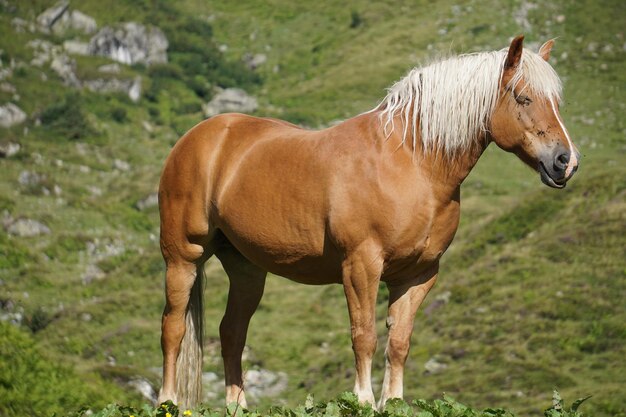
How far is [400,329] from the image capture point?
685 cm

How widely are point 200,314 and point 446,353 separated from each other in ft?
45.6

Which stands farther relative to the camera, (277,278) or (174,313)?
(277,278)

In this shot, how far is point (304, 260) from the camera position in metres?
7.01

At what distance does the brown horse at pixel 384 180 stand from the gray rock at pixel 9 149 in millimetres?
37686

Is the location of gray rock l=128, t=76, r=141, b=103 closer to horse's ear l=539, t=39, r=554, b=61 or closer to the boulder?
the boulder

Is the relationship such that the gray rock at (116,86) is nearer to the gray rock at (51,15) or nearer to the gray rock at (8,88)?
the gray rock at (8,88)

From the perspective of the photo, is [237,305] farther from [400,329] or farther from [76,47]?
[76,47]

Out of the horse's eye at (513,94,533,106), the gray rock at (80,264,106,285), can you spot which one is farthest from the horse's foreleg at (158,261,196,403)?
the gray rock at (80,264,106,285)

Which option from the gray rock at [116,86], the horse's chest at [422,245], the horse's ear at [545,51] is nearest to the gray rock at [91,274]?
the horse's chest at [422,245]

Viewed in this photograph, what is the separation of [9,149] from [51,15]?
29.8 m

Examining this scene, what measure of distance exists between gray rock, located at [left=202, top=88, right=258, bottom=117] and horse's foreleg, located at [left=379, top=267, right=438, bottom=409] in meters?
51.2

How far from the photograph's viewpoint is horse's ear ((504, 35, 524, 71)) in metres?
6.30

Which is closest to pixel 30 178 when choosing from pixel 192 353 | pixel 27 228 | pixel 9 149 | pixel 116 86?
pixel 9 149

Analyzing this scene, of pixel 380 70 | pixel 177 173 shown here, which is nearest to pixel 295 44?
pixel 380 70
